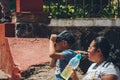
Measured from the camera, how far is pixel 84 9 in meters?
7.69

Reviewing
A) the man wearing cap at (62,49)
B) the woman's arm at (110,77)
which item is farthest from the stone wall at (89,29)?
the woman's arm at (110,77)

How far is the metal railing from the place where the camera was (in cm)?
774

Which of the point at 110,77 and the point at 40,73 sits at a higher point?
the point at 110,77

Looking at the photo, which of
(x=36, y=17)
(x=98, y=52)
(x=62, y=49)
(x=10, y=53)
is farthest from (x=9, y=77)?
(x=98, y=52)

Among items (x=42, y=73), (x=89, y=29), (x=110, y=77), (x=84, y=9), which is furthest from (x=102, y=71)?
(x=84, y=9)

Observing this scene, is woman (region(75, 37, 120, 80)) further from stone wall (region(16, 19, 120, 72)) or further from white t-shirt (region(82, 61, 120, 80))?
stone wall (region(16, 19, 120, 72))

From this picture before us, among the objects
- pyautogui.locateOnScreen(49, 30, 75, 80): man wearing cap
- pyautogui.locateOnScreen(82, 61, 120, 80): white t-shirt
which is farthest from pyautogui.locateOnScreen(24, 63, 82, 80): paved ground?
pyautogui.locateOnScreen(82, 61, 120, 80): white t-shirt

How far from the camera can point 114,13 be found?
7.74m

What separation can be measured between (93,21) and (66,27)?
1.49 feet

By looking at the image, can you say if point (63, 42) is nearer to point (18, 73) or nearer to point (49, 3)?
point (18, 73)

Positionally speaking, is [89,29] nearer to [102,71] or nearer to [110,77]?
[102,71]

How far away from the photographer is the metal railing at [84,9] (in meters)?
7.74

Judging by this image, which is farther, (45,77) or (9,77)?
(9,77)

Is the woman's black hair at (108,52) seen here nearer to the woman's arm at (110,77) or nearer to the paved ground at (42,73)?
the woman's arm at (110,77)
